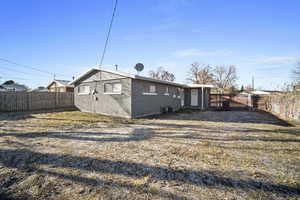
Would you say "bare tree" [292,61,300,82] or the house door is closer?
"bare tree" [292,61,300,82]

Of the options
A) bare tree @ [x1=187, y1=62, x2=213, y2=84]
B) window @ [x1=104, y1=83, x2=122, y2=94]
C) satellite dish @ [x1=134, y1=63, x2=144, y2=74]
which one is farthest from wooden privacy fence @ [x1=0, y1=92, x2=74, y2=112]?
bare tree @ [x1=187, y1=62, x2=213, y2=84]

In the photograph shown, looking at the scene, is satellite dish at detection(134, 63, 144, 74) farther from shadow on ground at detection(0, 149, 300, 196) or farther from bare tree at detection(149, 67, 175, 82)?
bare tree at detection(149, 67, 175, 82)

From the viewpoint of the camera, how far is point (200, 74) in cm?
3017

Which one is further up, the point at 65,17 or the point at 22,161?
the point at 65,17

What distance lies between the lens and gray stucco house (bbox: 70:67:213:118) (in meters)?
8.75

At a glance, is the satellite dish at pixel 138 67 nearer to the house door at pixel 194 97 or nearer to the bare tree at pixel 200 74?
the house door at pixel 194 97

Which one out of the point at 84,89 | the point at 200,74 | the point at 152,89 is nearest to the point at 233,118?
the point at 152,89

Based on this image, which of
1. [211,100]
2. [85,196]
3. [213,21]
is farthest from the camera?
[211,100]

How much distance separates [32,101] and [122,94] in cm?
970

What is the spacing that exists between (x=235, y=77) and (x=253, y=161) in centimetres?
3606

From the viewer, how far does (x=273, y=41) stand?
10742mm

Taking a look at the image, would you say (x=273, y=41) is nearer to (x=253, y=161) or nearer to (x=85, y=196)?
(x=253, y=161)

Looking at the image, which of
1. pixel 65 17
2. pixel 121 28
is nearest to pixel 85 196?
pixel 121 28

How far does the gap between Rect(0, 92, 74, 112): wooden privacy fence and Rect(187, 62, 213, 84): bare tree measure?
24525 mm
